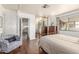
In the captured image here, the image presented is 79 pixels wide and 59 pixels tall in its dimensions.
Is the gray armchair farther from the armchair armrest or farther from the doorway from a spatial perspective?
the doorway

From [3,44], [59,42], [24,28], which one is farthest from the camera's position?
[24,28]

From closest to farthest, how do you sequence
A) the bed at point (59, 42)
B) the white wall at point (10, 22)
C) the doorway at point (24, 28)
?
the bed at point (59, 42) < the white wall at point (10, 22) < the doorway at point (24, 28)

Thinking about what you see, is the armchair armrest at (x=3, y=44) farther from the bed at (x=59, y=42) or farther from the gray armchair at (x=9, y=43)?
the bed at (x=59, y=42)

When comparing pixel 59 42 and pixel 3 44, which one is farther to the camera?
pixel 59 42

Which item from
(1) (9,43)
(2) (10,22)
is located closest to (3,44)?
(1) (9,43)

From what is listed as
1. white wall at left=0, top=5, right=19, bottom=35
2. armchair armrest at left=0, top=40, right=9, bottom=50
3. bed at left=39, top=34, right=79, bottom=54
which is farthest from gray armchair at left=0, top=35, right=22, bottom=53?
bed at left=39, top=34, right=79, bottom=54

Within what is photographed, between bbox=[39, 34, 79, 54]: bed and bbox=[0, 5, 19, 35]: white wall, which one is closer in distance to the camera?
bbox=[39, 34, 79, 54]: bed

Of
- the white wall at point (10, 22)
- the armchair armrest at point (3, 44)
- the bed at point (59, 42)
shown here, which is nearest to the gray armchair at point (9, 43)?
the armchair armrest at point (3, 44)

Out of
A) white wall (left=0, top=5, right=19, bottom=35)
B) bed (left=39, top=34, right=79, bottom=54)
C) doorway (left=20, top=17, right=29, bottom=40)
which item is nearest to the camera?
bed (left=39, top=34, right=79, bottom=54)

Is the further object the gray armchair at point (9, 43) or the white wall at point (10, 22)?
the white wall at point (10, 22)

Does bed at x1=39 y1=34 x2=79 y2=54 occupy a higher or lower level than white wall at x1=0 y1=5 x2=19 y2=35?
lower

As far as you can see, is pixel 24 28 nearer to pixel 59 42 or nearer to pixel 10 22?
pixel 10 22

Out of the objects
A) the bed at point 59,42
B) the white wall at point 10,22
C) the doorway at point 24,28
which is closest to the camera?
the bed at point 59,42
